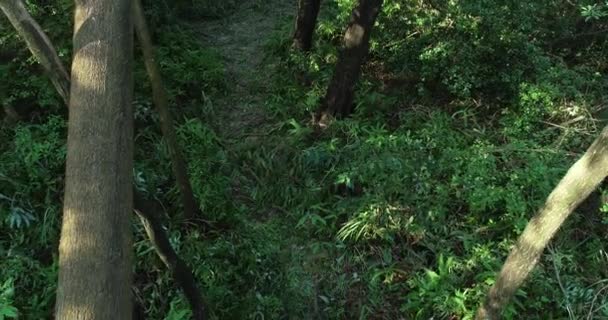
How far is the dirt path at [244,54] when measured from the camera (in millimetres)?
7211

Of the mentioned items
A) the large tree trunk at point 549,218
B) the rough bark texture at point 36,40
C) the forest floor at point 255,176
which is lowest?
the forest floor at point 255,176

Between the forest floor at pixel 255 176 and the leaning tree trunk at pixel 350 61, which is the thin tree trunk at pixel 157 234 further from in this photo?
the leaning tree trunk at pixel 350 61

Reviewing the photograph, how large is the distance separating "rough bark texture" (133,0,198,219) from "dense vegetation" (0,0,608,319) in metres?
0.27

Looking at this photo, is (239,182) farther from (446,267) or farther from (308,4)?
(308,4)

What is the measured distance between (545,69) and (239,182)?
375 centimetres

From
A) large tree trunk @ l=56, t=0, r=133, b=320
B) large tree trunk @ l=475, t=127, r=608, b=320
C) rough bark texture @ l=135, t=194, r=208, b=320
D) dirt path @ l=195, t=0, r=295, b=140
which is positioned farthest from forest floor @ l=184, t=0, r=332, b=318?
large tree trunk @ l=56, t=0, r=133, b=320

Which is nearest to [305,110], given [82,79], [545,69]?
[545,69]

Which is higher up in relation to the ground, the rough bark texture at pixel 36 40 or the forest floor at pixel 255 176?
the rough bark texture at pixel 36 40

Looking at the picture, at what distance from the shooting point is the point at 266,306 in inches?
188

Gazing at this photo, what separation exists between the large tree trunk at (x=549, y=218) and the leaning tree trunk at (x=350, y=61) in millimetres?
3316

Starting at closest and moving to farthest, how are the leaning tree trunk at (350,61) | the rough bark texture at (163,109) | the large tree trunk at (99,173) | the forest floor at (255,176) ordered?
the large tree trunk at (99,173)
the rough bark texture at (163,109)
the forest floor at (255,176)
the leaning tree trunk at (350,61)

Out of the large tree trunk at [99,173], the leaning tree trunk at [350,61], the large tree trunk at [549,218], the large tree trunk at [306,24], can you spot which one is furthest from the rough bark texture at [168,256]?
the large tree trunk at [306,24]

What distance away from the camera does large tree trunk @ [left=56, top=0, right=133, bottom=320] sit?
2.54 metres

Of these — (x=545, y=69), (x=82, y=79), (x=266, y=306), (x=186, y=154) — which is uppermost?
(x=82, y=79)
